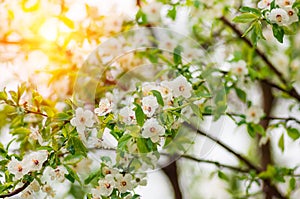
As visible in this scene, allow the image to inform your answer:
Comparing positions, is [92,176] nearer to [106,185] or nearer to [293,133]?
[106,185]

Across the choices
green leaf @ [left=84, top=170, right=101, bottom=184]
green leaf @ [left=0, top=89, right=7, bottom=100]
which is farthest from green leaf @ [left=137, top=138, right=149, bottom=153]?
green leaf @ [left=0, top=89, right=7, bottom=100]

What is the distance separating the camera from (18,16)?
108cm

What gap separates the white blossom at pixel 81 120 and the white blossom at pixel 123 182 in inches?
3.4

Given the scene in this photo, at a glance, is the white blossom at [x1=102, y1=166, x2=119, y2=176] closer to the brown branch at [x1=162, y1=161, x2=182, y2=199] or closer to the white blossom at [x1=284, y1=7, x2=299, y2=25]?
the white blossom at [x1=284, y1=7, x2=299, y2=25]

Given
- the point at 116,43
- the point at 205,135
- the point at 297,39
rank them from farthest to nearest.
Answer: the point at 297,39
the point at 116,43
the point at 205,135

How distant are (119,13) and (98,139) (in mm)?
429

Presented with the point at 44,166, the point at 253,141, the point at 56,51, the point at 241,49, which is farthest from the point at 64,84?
the point at 253,141

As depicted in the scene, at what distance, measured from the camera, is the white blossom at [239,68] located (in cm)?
107

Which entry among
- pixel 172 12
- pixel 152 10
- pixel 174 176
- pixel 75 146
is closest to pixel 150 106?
pixel 75 146

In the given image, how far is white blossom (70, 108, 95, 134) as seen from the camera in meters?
0.74

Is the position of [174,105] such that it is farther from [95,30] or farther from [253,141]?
[253,141]

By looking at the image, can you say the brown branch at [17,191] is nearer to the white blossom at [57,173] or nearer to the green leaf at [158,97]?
the white blossom at [57,173]

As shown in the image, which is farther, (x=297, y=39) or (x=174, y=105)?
(x=297, y=39)

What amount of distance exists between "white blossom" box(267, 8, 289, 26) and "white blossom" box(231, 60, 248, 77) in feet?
1.06
